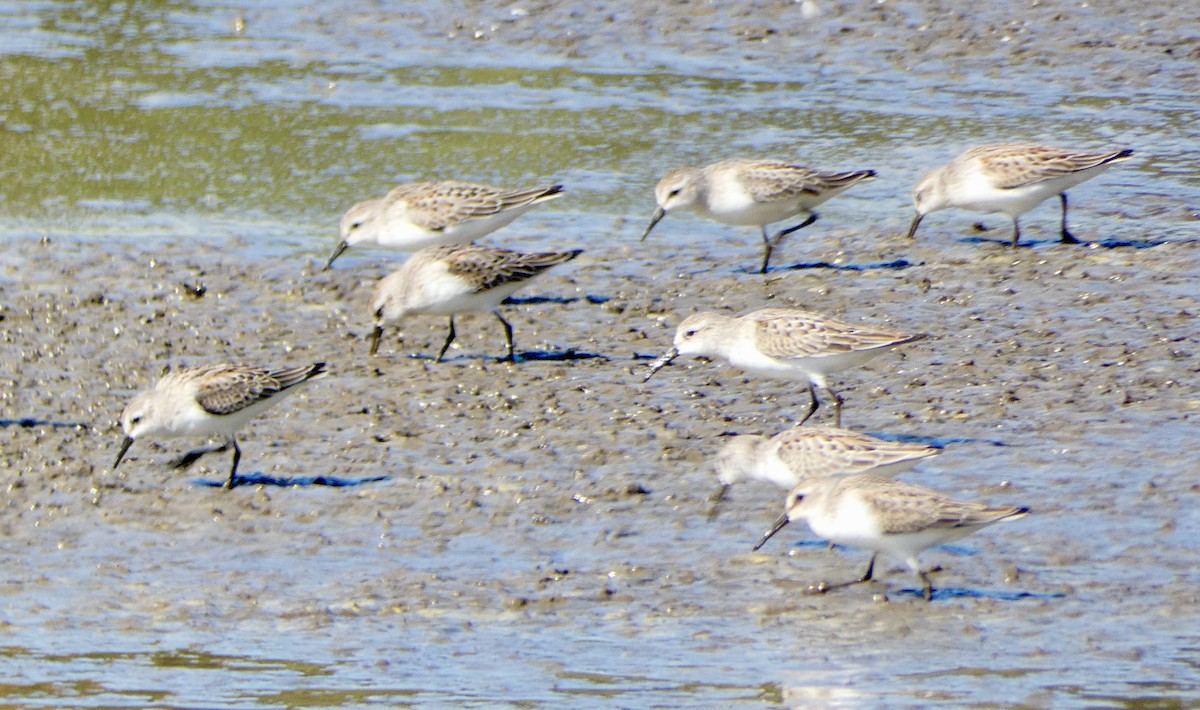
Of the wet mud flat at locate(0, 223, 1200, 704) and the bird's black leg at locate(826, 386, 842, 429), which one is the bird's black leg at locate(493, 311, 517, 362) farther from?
the bird's black leg at locate(826, 386, 842, 429)

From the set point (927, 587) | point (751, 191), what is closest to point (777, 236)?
point (751, 191)

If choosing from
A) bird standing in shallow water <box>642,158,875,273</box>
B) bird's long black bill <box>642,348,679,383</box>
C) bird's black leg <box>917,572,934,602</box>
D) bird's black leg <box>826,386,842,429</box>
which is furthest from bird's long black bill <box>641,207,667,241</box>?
bird's black leg <box>917,572,934,602</box>

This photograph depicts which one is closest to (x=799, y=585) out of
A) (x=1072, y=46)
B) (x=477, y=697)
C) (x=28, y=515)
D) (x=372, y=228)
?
(x=477, y=697)

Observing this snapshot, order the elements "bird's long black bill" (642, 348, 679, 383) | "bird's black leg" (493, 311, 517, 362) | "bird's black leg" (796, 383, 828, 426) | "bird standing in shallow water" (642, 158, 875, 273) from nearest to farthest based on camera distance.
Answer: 1. "bird's black leg" (796, 383, 828, 426)
2. "bird's long black bill" (642, 348, 679, 383)
3. "bird's black leg" (493, 311, 517, 362)
4. "bird standing in shallow water" (642, 158, 875, 273)

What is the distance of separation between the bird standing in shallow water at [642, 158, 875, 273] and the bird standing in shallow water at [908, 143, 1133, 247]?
583 mm

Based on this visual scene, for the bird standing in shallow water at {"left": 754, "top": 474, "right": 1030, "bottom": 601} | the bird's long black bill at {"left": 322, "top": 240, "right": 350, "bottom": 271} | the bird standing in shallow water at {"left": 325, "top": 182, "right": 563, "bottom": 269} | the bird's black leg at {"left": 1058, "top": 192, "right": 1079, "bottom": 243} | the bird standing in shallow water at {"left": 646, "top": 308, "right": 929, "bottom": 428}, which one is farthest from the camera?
the bird's black leg at {"left": 1058, "top": 192, "right": 1079, "bottom": 243}

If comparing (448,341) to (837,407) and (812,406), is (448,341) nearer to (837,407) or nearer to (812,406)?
(812,406)

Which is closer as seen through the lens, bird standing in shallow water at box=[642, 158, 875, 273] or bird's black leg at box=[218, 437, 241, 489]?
bird's black leg at box=[218, 437, 241, 489]

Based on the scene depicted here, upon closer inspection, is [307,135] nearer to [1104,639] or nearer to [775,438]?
[775,438]

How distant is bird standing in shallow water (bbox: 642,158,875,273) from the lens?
40.1ft

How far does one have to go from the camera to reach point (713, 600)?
7.40 m

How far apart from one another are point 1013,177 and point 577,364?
3341 millimetres

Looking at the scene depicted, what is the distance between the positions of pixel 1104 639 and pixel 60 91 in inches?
476

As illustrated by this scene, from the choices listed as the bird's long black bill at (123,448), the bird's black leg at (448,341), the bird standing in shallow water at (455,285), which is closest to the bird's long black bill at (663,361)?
the bird standing in shallow water at (455,285)
